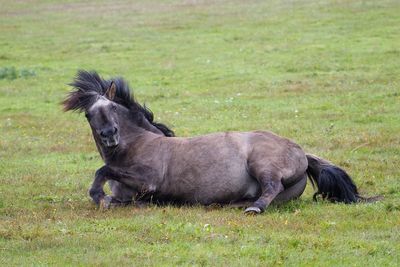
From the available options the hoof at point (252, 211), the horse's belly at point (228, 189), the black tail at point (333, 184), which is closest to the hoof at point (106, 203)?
the horse's belly at point (228, 189)

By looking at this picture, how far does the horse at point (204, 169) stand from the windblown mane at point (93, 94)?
0.02 m

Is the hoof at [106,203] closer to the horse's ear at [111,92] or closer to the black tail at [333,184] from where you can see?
the horse's ear at [111,92]

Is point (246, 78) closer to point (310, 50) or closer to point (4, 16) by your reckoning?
point (310, 50)

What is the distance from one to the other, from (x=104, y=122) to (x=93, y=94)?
2.21ft

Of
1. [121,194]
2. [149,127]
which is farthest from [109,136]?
[149,127]

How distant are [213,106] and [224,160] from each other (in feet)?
35.8

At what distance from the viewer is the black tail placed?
11.6 meters

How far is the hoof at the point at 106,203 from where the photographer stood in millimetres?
11359

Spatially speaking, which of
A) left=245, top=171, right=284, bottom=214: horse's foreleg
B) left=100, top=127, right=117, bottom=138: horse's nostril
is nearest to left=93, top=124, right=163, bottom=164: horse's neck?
left=100, top=127, right=117, bottom=138: horse's nostril

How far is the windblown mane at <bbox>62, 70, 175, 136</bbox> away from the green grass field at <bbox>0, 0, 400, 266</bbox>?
148 centimetres

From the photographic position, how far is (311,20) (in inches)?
1596

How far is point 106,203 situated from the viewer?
1153 cm

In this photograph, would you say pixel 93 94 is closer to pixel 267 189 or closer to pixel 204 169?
pixel 204 169

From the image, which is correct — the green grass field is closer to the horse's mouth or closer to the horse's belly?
the horse's belly
